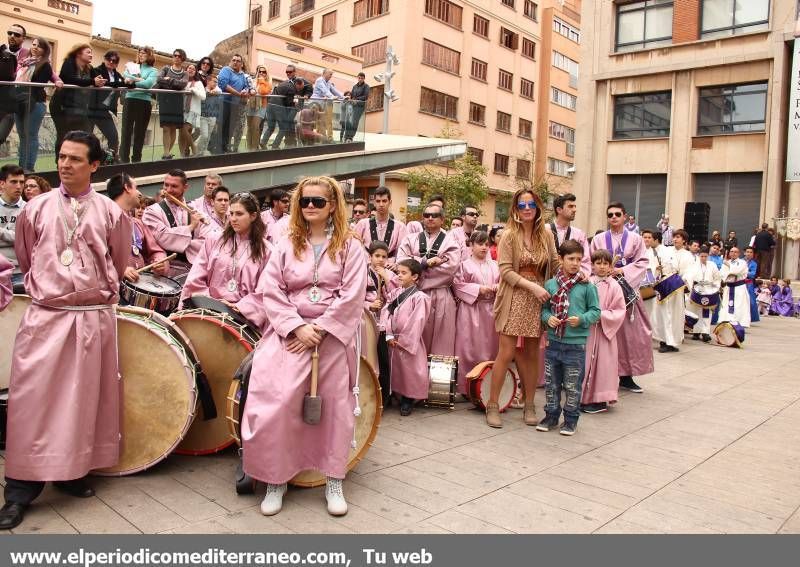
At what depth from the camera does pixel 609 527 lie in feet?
12.8

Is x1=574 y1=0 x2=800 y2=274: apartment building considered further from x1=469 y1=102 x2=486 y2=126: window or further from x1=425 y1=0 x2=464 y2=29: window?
x1=469 y1=102 x2=486 y2=126: window

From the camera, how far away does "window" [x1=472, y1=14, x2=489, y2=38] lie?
41031 millimetres

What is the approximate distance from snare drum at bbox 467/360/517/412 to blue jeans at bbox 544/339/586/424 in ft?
1.88

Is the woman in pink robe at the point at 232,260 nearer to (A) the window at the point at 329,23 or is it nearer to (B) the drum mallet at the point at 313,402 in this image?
(B) the drum mallet at the point at 313,402

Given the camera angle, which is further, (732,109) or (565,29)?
(565,29)

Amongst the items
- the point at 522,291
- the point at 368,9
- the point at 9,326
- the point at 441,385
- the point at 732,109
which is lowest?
the point at 441,385

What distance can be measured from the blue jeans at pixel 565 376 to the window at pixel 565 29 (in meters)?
46.7

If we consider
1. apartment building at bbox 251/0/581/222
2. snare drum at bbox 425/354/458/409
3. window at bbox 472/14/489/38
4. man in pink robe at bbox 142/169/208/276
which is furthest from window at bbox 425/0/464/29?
snare drum at bbox 425/354/458/409

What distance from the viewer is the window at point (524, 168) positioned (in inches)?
1770

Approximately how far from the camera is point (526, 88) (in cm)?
4562

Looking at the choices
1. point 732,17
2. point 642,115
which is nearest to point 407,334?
point 642,115

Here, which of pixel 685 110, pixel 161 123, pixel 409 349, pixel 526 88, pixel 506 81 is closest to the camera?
pixel 409 349

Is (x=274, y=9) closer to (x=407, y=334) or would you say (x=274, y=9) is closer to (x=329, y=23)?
(x=329, y=23)

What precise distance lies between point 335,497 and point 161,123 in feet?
30.9
